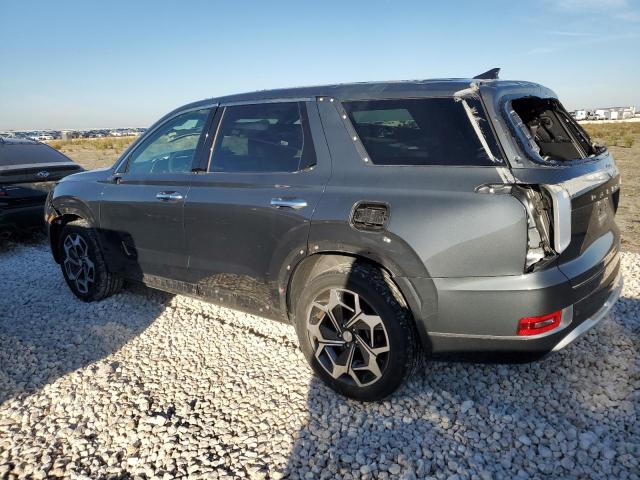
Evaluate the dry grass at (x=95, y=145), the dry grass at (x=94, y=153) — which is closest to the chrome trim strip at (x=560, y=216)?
the dry grass at (x=94, y=153)

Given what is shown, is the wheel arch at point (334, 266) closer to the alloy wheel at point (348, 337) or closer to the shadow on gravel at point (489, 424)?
the alloy wheel at point (348, 337)

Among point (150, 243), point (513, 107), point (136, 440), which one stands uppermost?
point (513, 107)

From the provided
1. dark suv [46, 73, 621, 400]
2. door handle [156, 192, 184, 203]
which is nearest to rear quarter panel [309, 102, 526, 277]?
dark suv [46, 73, 621, 400]

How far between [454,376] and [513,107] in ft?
5.68

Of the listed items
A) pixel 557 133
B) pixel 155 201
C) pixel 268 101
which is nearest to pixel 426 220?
pixel 557 133

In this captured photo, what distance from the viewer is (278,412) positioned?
2805mm

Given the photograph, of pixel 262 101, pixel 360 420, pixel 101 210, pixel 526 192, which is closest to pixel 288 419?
pixel 360 420

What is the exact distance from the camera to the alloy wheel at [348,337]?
2.66 meters

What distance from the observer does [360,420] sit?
8.86 ft

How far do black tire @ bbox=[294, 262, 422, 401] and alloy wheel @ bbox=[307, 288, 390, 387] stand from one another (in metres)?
0.02

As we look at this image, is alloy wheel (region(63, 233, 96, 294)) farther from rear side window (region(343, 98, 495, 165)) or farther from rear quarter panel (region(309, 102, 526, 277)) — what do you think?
rear side window (region(343, 98, 495, 165))

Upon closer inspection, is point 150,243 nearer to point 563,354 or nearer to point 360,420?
point 360,420

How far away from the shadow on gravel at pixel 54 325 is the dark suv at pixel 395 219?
2.76 feet

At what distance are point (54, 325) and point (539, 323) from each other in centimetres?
384
